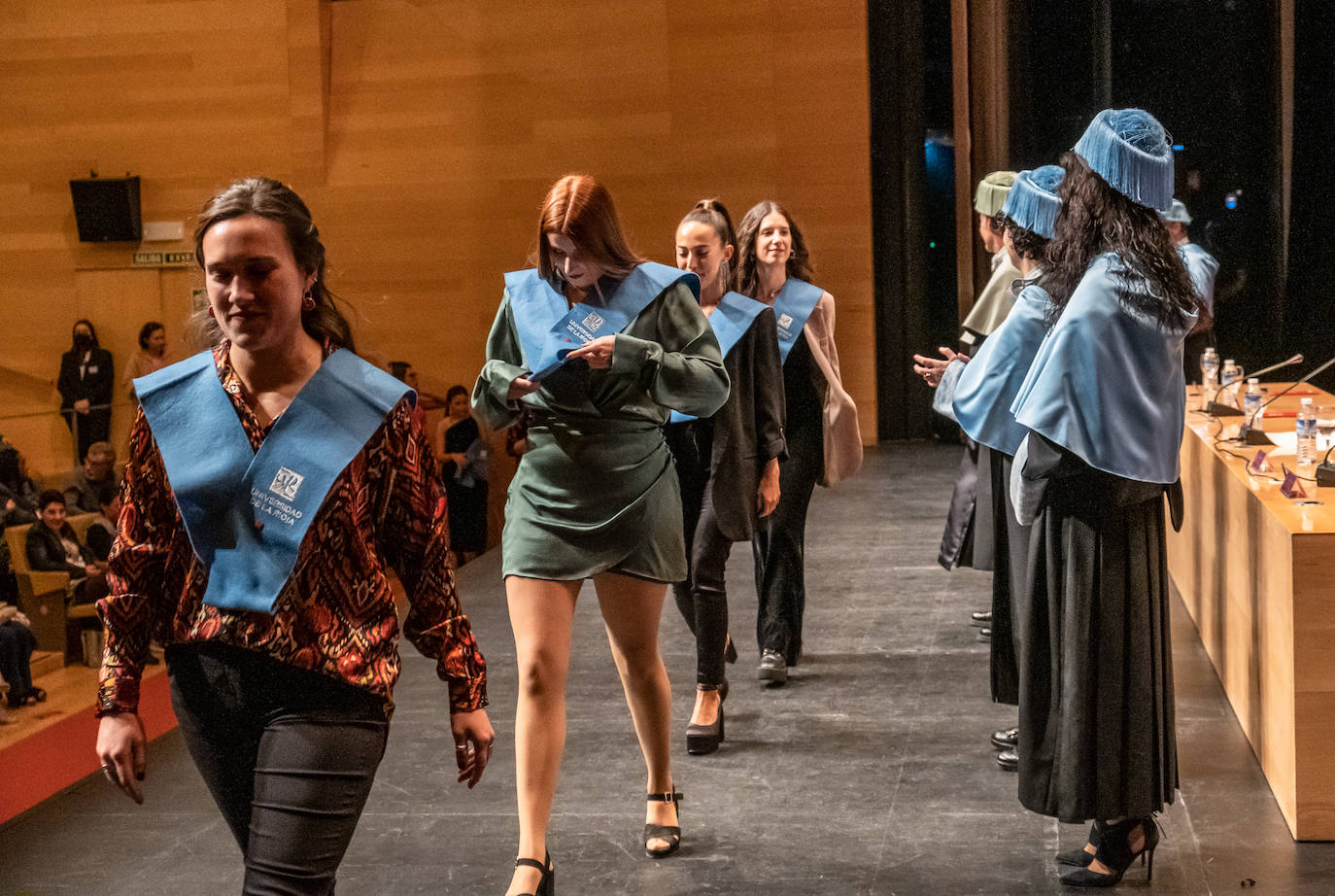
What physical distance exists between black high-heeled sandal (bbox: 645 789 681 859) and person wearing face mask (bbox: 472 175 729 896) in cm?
34

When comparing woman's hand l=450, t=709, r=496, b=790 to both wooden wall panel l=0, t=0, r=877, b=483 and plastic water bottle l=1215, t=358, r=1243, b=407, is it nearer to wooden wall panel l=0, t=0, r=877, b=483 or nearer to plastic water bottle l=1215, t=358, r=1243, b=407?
plastic water bottle l=1215, t=358, r=1243, b=407

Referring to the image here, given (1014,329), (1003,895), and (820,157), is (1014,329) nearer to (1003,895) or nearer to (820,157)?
(1003,895)

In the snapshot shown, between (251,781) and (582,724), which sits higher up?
(251,781)

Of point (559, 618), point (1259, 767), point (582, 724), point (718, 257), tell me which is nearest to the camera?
point (559, 618)

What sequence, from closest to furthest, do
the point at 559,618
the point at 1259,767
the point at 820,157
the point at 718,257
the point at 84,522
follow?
1. the point at 559,618
2. the point at 1259,767
3. the point at 718,257
4. the point at 84,522
5. the point at 820,157

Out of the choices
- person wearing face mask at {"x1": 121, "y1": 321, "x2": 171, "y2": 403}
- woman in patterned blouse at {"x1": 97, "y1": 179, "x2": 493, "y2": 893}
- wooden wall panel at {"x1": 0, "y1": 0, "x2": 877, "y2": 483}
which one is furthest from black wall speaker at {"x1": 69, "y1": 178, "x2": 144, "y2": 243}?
woman in patterned blouse at {"x1": 97, "y1": 179, "x2": 493, "y2": 893}

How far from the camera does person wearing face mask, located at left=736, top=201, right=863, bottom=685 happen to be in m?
4.13

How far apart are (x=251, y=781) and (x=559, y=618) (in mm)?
1004

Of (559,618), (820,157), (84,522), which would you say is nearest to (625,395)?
(559,618)

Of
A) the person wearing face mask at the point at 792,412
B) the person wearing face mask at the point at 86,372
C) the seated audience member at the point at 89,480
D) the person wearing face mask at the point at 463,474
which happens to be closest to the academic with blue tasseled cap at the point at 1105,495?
the person wearing face mask at the point at 792,412

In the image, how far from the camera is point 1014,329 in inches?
117

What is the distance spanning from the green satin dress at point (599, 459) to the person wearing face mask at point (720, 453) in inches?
33.9

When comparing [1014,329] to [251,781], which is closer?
[251,781]

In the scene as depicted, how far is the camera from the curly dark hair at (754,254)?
4160mm
